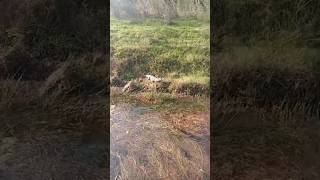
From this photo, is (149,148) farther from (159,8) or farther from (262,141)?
(159,8)

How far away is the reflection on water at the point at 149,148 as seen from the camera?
8.87 ft

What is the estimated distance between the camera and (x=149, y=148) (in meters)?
2.72

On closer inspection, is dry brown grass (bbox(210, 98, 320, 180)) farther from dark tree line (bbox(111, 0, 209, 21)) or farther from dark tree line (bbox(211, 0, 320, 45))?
dark tree line (bbox(111, 0, 209, 21))

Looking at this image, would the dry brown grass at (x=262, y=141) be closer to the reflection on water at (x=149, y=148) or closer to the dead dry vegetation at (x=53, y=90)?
the reflection on water at (x=149, y=148)

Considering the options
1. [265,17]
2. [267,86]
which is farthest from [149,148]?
[265,17]

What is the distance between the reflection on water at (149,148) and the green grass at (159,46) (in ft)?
0.76

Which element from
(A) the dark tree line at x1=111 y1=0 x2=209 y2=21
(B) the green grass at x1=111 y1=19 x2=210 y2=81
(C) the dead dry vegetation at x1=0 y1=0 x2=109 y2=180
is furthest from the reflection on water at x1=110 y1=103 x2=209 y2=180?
(A) the dark tree line at x1=111 y1=0 x2=209 y2=21

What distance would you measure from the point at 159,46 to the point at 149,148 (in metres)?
0.55

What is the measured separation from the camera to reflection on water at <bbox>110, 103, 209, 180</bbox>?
271cm

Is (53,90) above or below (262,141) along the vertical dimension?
above

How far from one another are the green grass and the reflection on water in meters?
0.23

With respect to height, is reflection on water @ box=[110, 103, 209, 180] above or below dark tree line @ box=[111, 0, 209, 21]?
below

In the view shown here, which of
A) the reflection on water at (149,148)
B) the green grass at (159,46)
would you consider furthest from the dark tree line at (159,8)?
the reflection on water at (149,148)

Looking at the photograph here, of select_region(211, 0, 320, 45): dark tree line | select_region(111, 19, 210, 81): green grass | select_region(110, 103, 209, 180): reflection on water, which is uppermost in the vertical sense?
select_region(211, 0, 320, 45): dark tree line
